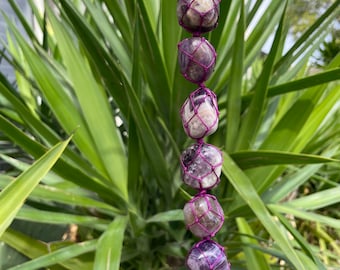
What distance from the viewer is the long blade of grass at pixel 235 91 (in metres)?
0.45

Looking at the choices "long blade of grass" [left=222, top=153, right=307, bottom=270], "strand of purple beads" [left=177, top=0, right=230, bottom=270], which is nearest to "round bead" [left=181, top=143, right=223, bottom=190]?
"strand of purple beads" [left=177, top=0, right=230, bottom=270]

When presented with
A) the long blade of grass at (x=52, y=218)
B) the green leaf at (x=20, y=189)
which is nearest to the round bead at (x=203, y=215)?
the green leaf at (x=20, y=189)

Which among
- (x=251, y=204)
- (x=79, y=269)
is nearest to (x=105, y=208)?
(x=79, y=269)

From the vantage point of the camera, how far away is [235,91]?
1.62 ft

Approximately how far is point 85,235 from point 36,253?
17 cm

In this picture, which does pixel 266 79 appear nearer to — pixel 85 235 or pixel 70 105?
pixel 70 105

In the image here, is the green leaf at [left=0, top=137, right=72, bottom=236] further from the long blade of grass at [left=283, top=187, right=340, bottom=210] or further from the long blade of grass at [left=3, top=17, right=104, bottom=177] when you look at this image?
the long blade of grass at [left=283, top=187, right=340, bottom=210]

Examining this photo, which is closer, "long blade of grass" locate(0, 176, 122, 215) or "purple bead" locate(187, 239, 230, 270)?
"purple bead" locate(187, 239, 230, 270)

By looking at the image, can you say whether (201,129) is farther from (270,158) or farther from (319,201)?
(319,201)

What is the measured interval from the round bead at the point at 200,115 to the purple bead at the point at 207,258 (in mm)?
73

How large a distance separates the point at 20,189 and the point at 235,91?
11.5 inches

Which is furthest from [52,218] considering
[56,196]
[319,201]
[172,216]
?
[319,201]

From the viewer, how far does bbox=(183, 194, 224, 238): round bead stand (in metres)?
0.27

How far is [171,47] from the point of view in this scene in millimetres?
511
